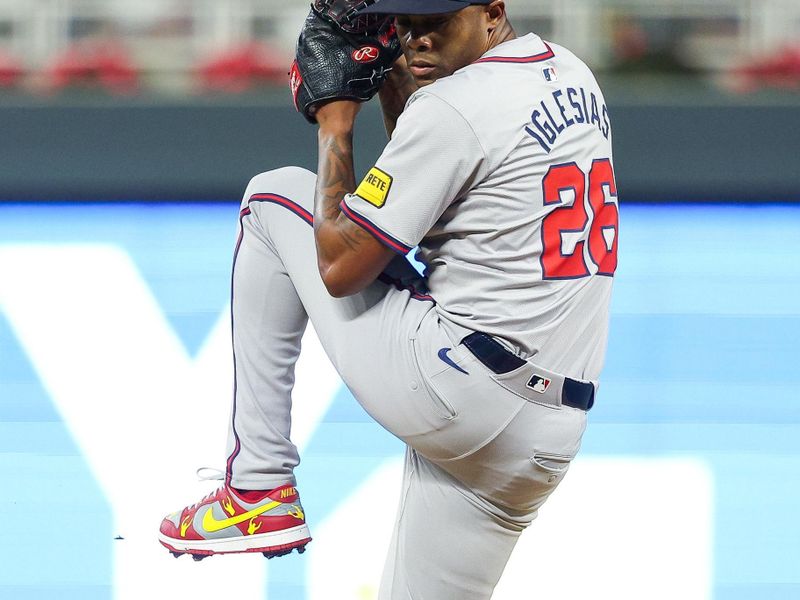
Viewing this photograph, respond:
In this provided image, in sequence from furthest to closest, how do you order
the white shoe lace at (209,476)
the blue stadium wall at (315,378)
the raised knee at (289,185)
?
the blue stadium wall at (315,378) < the white shoe lace at (209,476) < the raised knee at (289,185)

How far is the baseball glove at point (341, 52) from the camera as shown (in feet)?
6.13

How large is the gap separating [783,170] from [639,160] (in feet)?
1.24

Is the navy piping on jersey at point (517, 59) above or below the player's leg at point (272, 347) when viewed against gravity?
above

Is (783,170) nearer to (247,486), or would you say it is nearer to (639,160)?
(639,160)

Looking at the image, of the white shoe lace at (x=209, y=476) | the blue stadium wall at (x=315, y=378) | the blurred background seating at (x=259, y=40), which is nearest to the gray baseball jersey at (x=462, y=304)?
the white shoe lace at (x=209, y=476)

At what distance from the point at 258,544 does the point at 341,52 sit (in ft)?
2.74

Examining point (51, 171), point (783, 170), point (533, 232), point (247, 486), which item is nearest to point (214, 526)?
point (247, 486)

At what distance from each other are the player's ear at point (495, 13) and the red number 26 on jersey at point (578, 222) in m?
0.26

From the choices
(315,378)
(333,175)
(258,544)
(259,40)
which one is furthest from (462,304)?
(259,40)

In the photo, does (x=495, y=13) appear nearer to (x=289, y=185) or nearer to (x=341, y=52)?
(x=341, y=52)

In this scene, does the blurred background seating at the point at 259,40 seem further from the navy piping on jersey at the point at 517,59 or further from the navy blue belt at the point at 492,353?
the navy blue belt at the point at 492,353

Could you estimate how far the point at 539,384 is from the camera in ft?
6.04

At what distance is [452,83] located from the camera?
1760mm

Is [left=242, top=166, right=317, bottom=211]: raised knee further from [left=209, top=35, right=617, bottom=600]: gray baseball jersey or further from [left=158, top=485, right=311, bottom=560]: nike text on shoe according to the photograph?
[left=158, top=485, right=311, bottom=560]: nike text on shoe
